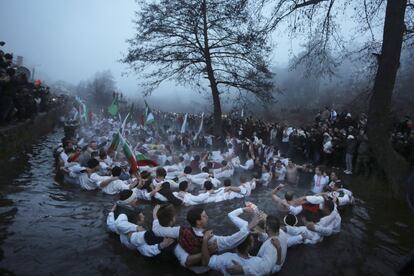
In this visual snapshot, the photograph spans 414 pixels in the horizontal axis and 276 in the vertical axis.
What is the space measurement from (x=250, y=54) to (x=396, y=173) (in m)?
11.9

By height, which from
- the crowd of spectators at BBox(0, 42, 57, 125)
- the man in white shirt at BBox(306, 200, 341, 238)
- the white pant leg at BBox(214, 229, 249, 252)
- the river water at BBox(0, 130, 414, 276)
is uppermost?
the crowd of spectators at BBox(0, 42, 57, 125)

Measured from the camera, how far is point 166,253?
17.3 ft

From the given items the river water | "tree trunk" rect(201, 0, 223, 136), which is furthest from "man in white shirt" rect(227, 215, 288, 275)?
"tree trunk" rect(201, 0, 223, 136)

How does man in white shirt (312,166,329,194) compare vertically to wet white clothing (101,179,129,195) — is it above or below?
above

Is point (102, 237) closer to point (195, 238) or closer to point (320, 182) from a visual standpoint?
point (195, 238)

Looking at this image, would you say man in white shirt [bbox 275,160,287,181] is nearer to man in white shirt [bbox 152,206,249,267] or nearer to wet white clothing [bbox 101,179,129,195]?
wet white clothing [bbox 101,179,129,195]

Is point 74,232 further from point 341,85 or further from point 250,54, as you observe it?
point 341,85

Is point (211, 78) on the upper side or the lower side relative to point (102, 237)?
upper

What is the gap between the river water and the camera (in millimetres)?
5266

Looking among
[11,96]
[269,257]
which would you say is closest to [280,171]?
[269,257]

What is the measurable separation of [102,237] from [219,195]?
374cm

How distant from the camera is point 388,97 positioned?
4.31 m

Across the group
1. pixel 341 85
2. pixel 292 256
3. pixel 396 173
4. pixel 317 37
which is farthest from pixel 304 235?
pixel 341 85

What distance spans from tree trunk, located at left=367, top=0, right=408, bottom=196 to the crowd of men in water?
1.81m
